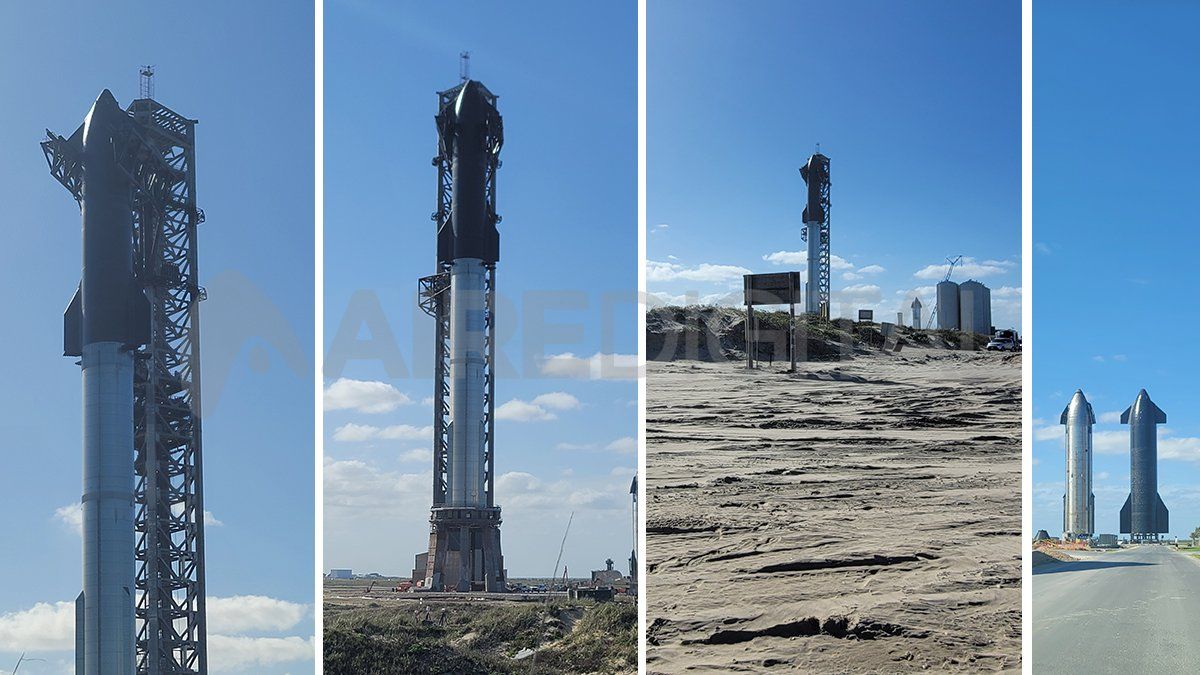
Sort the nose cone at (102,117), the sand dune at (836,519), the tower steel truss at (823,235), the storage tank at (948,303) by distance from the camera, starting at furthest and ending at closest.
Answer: the tower steel truss at (823,235), the storage tank at (948,303), the nose cone at (102,117), the sand dune at (836,519)

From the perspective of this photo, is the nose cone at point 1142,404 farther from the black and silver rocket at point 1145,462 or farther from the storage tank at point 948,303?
the storage tank at point 948,303

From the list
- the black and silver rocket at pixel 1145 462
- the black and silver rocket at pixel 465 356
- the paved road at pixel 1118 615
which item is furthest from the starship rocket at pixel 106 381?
the black and silver rocket at pixel 1145 462

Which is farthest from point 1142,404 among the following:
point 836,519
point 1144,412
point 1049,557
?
point 836,519

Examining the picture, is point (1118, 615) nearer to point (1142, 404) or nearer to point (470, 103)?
point (1142, 404)

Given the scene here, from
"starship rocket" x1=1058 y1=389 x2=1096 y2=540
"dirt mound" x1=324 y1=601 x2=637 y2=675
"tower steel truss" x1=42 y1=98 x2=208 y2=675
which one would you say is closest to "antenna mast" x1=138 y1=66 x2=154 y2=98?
"tower steel truss" x1=42 y1=98 x2=208 y2=675

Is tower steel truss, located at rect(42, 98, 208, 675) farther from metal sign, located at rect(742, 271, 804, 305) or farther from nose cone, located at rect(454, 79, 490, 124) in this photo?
metal sign, located at rect(742, 271, 804, 305)

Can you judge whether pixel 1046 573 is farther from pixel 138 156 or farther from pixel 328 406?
pixel 138 156
